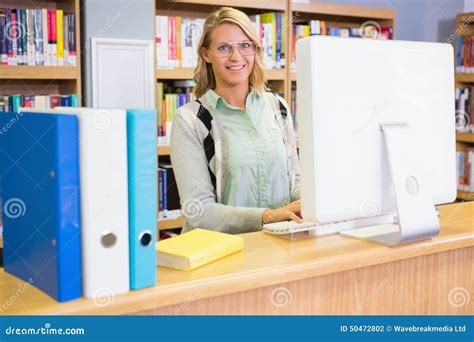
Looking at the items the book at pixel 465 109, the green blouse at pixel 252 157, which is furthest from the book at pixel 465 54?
the green blouse at pixel 252 157

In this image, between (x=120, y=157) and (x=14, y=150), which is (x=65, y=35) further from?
(x=120, y=157)

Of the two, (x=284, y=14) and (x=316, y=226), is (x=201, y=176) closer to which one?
(x=316, y=226)

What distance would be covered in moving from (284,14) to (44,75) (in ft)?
4.66

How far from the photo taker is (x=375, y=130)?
1412 millimetres

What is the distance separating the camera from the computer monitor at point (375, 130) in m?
1.33

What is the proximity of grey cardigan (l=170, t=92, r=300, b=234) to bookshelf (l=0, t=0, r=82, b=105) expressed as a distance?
1.13 meters

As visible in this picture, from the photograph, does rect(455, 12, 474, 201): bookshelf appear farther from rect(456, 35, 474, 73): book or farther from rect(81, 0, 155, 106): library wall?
rect(81, 0, 155, 106): library wall

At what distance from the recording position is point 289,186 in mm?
2104

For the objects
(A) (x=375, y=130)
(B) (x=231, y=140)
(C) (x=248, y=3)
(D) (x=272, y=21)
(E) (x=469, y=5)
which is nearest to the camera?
(A) (x=375, y=130)

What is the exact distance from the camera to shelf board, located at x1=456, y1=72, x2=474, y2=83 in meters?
4.34

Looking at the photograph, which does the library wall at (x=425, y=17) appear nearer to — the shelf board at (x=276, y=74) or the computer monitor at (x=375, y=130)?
the shelf board at (x=276, y=74)

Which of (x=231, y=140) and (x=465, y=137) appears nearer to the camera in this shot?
(x=231, y=140)

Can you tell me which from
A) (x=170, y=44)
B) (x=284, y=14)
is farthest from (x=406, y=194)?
(x=284, y=14)

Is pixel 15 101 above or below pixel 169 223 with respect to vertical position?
above
